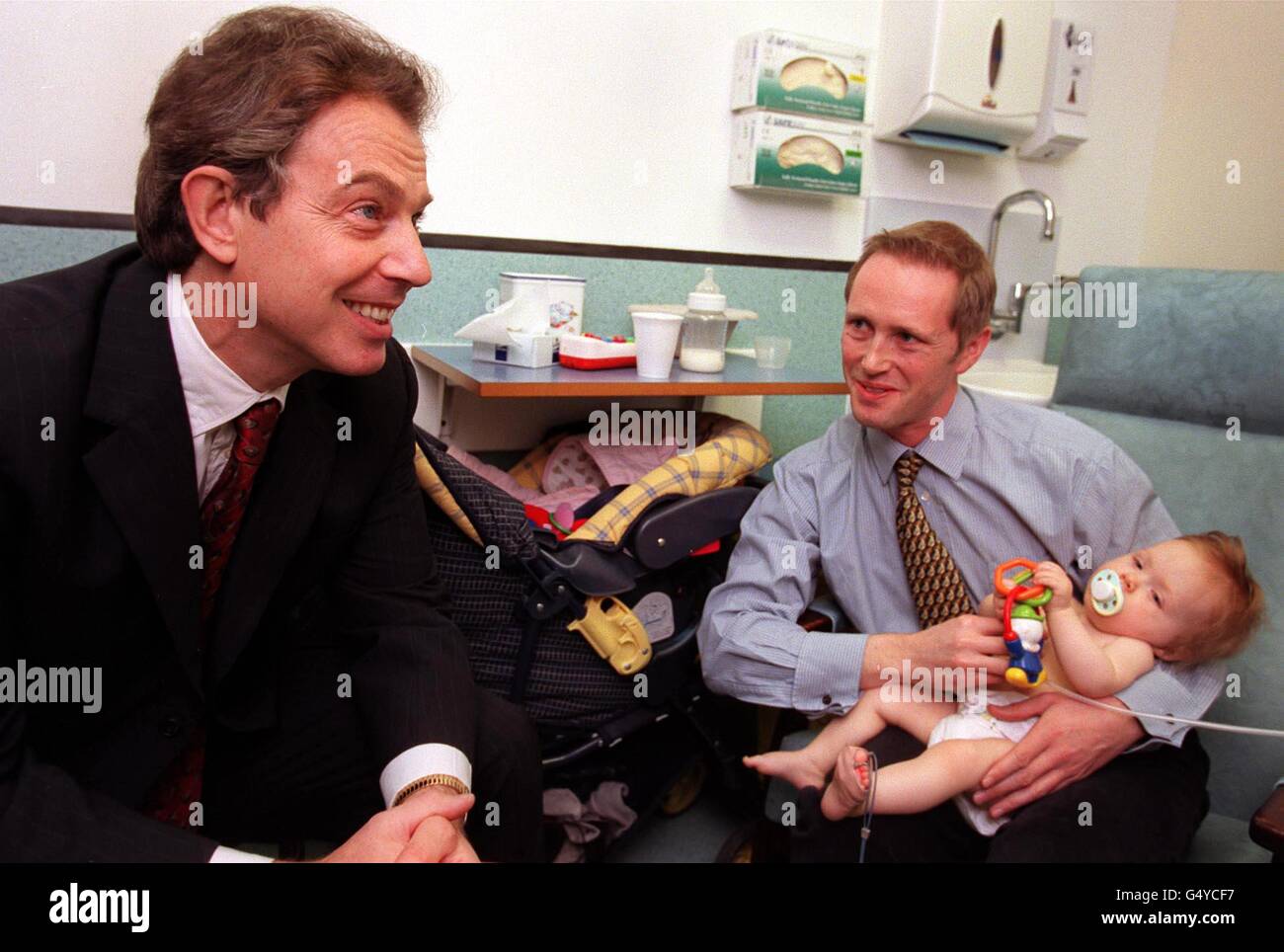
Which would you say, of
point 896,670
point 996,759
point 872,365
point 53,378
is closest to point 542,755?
point 896,670

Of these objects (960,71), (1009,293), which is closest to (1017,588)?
(960,71)

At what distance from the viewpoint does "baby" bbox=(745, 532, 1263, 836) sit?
49.3 inches

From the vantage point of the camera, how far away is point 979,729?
1301 mm

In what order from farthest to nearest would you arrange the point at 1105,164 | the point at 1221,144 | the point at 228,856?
the point at 1105,164
the point at 1221,144
the point at 228,856

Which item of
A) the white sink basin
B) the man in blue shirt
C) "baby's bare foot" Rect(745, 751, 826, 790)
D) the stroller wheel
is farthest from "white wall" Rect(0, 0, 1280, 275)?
"baby's bare foot" Rect(745, 751, 826, 790)

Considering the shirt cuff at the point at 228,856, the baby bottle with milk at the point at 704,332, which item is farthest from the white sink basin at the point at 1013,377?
the shirt cuff at the point at 228,856

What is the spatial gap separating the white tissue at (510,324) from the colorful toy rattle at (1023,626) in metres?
1.05

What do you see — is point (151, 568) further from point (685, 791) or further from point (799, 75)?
point (799, 75)

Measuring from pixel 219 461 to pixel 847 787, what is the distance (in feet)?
2.94

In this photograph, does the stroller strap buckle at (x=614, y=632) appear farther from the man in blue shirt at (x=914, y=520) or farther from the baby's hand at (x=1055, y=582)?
the baby's hand at (x=1055, y=582)

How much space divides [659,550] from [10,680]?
3.12 feet

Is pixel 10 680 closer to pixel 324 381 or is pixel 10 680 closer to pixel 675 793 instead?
pixel 324 381

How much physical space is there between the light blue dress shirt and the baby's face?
139mm

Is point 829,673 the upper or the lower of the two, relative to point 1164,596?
lower
